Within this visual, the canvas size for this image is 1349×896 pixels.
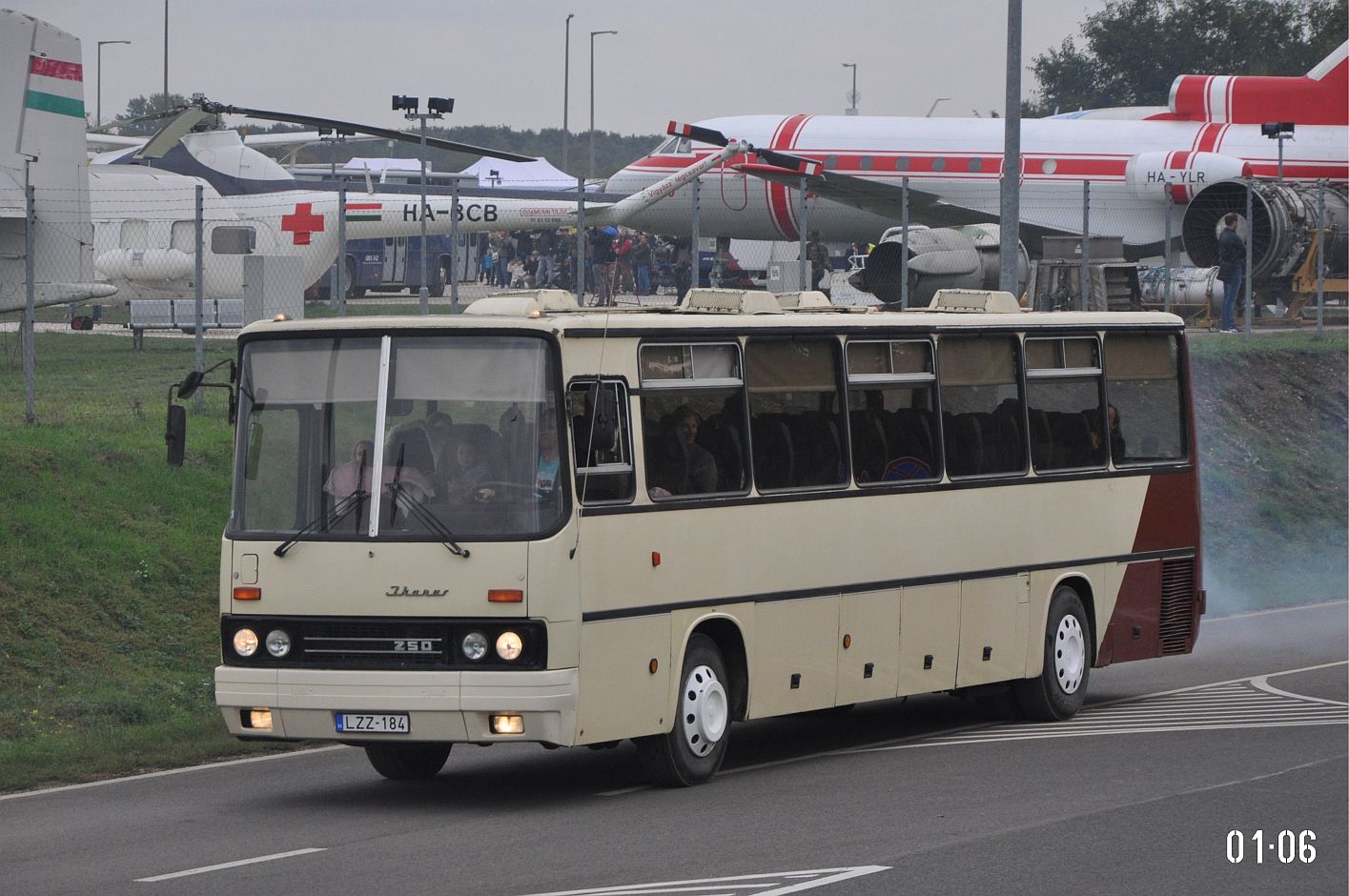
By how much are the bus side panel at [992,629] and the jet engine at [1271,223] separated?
24.6 m

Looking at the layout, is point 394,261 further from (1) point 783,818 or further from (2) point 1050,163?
(1) point 783,818

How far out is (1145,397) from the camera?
55.3ft

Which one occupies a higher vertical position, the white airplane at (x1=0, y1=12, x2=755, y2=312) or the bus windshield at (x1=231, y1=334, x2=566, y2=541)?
the white airplane at (x1=0, y1=12, x2=755, y2=312)

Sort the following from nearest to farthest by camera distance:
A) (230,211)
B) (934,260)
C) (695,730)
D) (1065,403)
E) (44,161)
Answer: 1. (695,730)
2. (1065,403)
3. (44,161)
4. (934,260)
5. (230,211)

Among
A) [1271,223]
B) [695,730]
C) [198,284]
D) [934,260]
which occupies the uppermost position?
[1271,223]

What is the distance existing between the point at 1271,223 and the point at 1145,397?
23396 millimetres

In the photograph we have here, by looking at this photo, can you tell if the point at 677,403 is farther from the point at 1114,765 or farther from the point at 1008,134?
the point at 1008,134

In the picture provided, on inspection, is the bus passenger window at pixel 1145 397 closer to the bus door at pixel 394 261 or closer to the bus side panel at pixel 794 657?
the bus side panel at pixel 794 657

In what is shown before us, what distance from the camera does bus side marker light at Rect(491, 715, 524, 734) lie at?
11.1 meters

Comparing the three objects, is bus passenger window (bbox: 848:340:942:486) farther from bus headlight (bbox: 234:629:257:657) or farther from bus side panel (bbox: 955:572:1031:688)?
bus headlight (bbox: 234:629:257:657)

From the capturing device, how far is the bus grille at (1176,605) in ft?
55.2

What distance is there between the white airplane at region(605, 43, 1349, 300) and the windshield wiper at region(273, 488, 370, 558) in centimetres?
3079

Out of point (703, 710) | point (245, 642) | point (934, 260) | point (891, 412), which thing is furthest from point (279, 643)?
point (934, 260)

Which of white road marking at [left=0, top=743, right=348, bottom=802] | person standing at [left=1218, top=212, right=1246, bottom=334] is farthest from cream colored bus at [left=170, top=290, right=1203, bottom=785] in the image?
person standing at [left=1218, top=212, right=1246, bottom=334]
